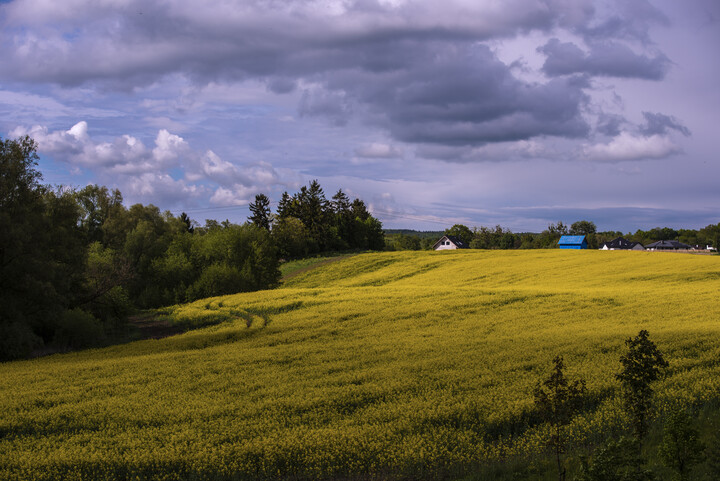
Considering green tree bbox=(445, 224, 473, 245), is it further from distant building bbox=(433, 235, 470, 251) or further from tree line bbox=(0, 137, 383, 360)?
tree line bbox=(0, 137, 383, 360)

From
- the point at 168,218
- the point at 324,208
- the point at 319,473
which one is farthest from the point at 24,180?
the point at 324,208

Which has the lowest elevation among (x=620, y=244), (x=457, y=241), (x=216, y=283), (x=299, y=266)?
(x=216, y=283)

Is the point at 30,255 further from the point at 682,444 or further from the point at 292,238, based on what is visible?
the point at 292,238

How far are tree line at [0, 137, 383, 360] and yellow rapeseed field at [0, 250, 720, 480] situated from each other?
4483 mm

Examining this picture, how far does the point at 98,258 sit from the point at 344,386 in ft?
121

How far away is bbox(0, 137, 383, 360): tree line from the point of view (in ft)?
88.0

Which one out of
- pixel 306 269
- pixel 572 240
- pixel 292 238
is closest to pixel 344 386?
pixel 306 269

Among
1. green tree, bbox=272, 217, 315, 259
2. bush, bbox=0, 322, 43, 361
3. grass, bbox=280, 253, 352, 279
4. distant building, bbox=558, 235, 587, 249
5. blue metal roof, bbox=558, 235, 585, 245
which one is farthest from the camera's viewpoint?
blue metal roof, bbox=558, 235, 585, 245

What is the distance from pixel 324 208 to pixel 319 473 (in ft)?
332

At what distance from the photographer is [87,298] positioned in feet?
110

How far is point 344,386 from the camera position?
15578 millimetres

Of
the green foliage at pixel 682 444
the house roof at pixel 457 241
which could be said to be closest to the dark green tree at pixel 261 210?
the house roof at pixel 457 241

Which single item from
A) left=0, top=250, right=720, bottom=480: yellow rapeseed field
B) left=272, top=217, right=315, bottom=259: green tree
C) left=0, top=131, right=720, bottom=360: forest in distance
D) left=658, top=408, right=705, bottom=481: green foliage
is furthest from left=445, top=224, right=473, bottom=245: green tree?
left=658, top=408, right=705, bottom=481: green foliage

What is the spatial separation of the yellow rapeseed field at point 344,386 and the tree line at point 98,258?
176 inches
